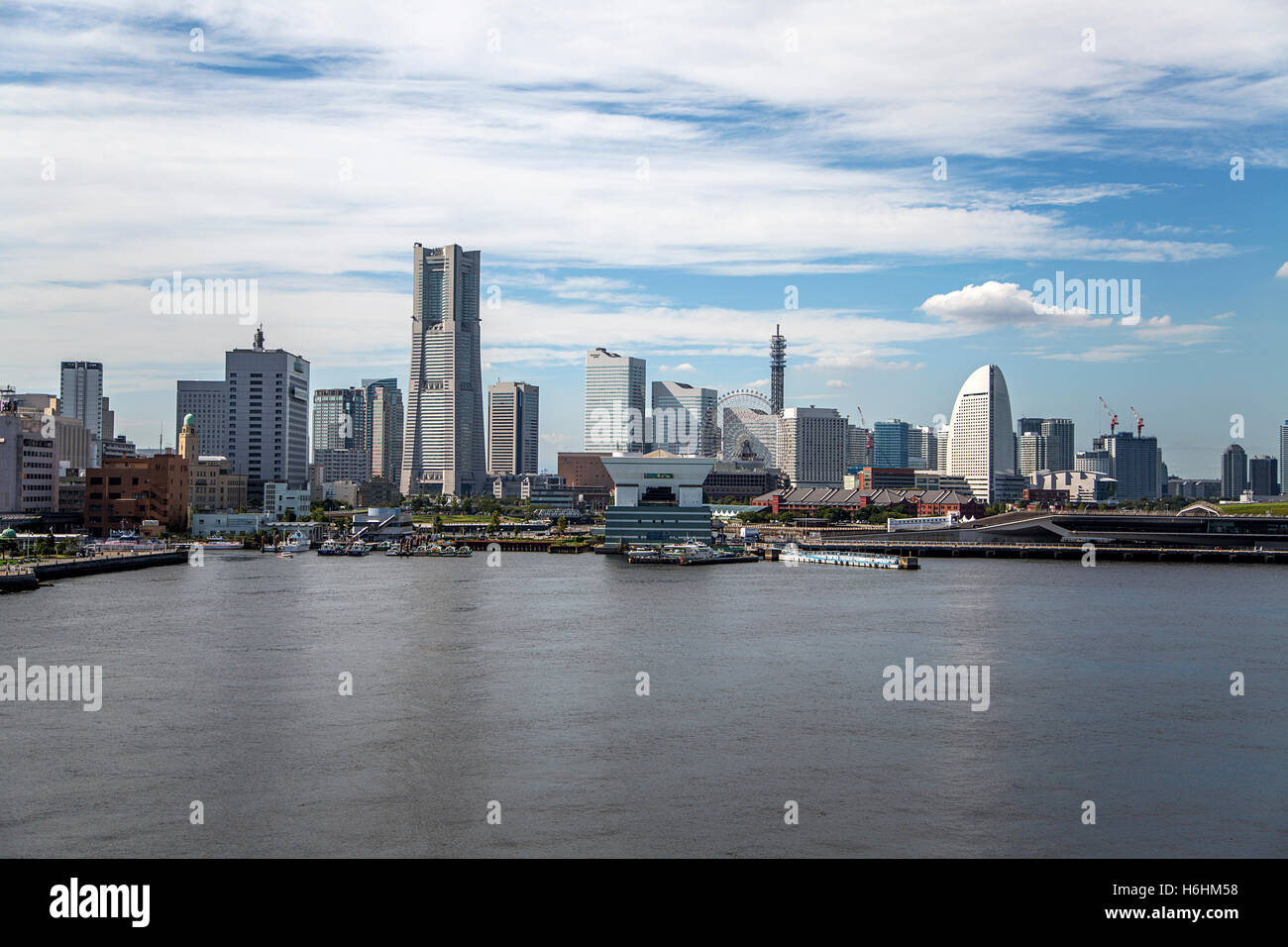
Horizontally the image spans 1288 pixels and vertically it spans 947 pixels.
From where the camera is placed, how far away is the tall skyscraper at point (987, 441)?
13550 centimetres

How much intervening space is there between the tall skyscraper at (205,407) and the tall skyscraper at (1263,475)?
519 ft

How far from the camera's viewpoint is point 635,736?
1631cm

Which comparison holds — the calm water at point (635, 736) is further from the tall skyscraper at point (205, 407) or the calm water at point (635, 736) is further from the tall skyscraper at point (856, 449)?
the tall skyscraper at point (856, 449)

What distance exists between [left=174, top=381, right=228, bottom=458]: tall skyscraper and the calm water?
99.2 meters

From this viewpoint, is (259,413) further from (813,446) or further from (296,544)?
(813,446)

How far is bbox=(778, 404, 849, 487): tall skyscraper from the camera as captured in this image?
508ft

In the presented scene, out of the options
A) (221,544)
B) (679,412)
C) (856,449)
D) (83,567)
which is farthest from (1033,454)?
(83,567)

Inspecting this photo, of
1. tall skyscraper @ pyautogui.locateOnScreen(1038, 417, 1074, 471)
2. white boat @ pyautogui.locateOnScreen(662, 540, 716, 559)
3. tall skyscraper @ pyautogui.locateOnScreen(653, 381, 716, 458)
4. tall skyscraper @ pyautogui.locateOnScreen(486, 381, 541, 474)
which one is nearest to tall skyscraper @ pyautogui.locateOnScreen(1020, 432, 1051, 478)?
tall skyscraper @ pyautogui.locateOnScreen(1038, 417, 1074, 471)

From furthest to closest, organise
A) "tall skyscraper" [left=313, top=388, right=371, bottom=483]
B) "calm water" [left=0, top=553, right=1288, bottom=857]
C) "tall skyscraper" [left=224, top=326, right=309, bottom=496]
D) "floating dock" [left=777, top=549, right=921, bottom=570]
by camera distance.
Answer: "tall skyscraper" [left=313, top=388, right=371, bottom=483], "tall skyscraper" [left=224, top=326, right=309, bottom=496], "floating dock" [left=777, top=549, right=921, bottom=570], "calm water" [left=0, top=553, right=1288, bottom=857]

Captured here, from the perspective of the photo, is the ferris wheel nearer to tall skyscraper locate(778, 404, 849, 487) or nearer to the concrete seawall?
A: tall skyscraper locate(778, 404, 849, 487)

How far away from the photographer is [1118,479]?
7072 inches
